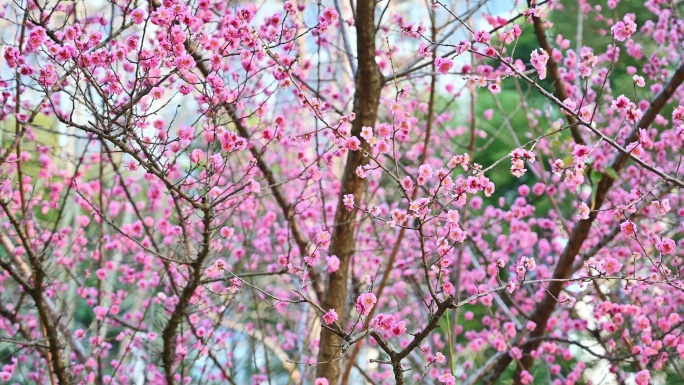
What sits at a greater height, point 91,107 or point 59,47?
point 59,47

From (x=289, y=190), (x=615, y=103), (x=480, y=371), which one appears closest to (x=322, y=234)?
(x=615, y=103)

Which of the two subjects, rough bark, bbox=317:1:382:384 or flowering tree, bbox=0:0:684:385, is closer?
flowering tree, bbox=0:0:684:385

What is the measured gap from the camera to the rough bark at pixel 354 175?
9.72 feet

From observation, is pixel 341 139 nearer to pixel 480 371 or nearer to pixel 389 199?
pixel 480 371

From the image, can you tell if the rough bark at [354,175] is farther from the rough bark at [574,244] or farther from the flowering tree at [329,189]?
the rough bark at [574,244]

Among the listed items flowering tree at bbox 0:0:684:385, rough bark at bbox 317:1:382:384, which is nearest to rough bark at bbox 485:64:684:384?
flowering tree at bbox 0:0:684:385

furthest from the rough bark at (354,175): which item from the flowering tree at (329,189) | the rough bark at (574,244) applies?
the rough bark at (574,244)

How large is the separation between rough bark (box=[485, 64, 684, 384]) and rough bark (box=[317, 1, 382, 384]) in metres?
0.94

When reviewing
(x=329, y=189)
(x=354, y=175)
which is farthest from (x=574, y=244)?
(x=329, y=189)

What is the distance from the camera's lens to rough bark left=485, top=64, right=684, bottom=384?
9.83ft

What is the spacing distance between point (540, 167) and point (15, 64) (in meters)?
3.23

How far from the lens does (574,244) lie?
3.34m

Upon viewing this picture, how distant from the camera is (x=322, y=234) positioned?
92.6 inches

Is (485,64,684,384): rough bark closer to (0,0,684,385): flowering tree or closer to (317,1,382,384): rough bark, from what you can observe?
(0,0,684,385): flowering tree
